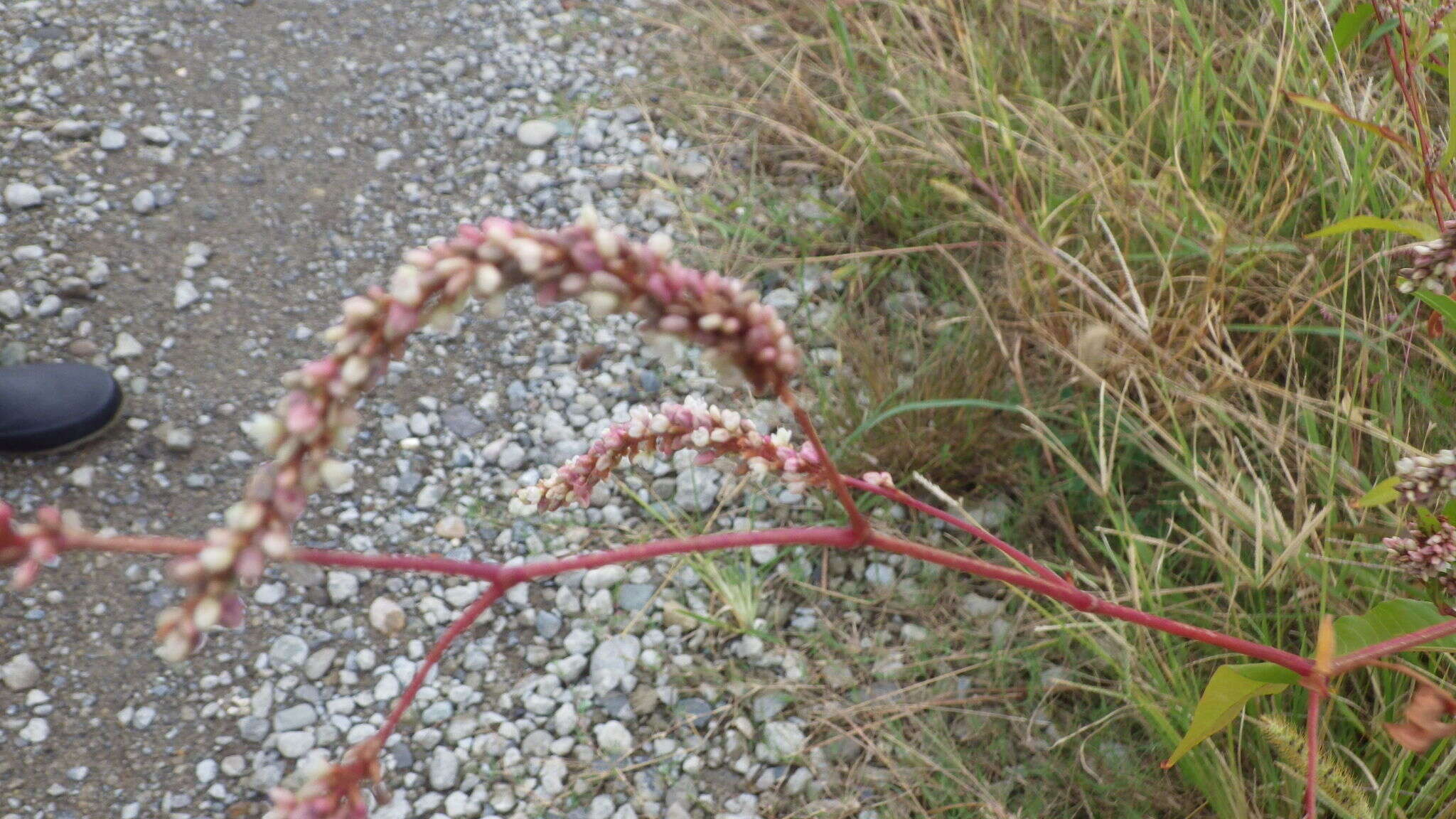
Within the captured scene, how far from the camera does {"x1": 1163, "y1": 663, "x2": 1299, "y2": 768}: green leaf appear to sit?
964 millimetres

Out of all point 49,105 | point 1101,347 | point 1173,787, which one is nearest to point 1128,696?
point 1173,787

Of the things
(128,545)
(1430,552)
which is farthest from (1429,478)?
(128,545)

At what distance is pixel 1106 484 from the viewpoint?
1591 mm

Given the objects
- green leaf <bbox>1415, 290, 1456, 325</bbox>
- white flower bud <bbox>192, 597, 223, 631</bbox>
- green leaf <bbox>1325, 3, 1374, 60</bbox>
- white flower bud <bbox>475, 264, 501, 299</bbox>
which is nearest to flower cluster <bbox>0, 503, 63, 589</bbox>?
white flower bud <bbox>192, 597, 223, 631</bbox>

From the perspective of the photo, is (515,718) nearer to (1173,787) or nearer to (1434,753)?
(1173,787)

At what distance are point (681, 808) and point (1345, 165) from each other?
1.47 meters

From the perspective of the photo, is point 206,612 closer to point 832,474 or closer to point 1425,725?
point 832,474

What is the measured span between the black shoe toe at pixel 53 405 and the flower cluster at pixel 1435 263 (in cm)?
205

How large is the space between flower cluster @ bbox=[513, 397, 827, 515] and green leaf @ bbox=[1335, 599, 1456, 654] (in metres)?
0.58

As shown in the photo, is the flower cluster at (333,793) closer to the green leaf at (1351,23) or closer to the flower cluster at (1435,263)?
the flower cluster at (1435,263)

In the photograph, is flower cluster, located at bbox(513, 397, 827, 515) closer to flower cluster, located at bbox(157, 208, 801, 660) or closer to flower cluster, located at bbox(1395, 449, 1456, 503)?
flower cluster, located at bbox(157, 208, 801, 660)

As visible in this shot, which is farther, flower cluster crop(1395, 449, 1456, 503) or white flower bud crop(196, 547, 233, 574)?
flower cluster crop(1395, 449, 1456, 503)

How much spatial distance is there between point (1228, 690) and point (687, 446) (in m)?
0.51

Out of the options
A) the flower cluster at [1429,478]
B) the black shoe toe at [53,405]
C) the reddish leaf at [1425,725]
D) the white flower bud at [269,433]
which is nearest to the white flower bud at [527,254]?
the white flower bud at [269,433]
